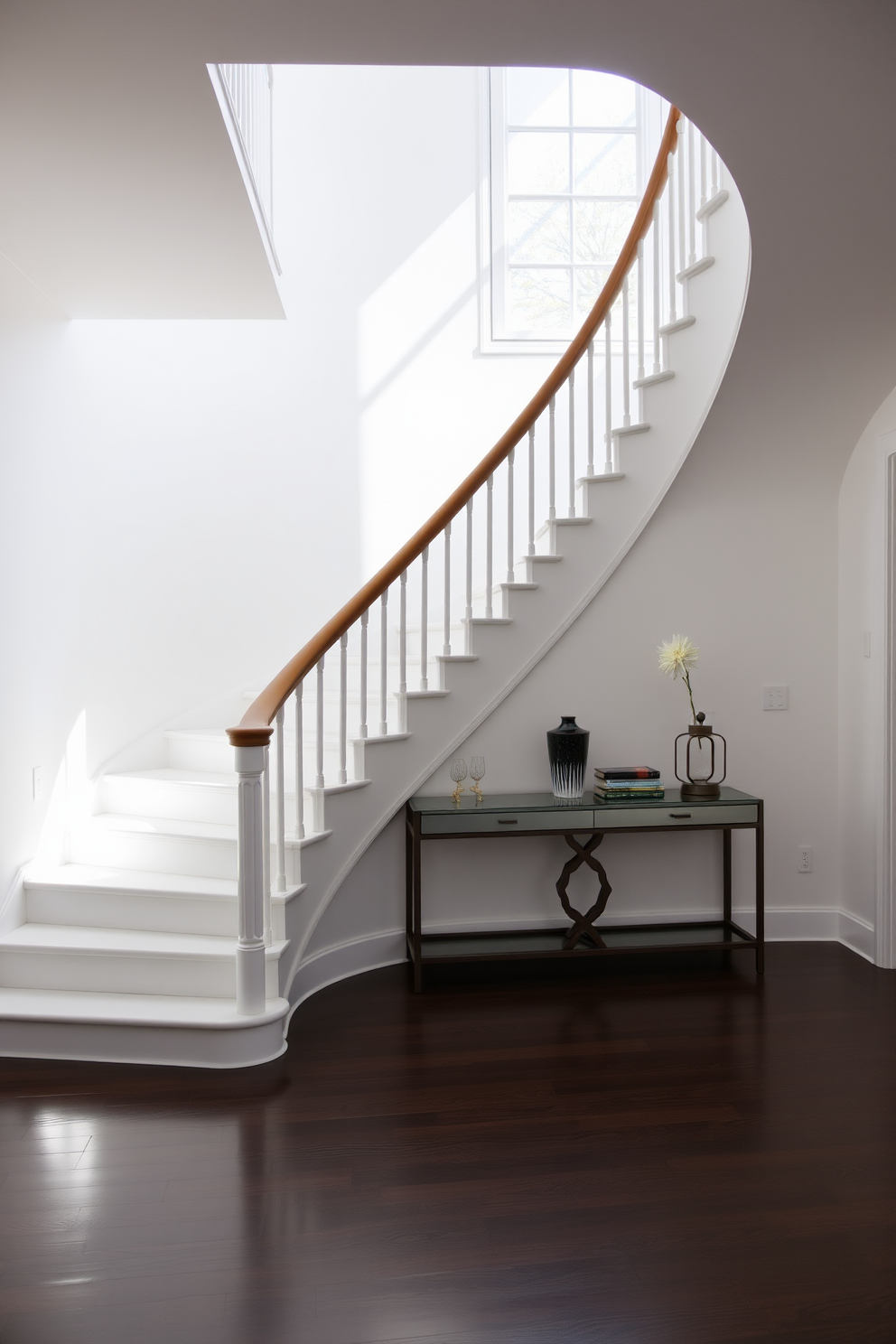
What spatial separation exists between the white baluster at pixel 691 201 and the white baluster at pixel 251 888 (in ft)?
8.43

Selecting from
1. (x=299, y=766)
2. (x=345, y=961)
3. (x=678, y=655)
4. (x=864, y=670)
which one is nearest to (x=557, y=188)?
Result: (x=678, y=655)

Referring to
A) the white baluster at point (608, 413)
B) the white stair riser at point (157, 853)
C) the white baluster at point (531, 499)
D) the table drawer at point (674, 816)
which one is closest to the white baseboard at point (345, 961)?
the white stair riser at point (157, 853)

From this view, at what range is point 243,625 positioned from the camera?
5102 millimetres

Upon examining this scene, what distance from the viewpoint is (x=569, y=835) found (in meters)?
3.89

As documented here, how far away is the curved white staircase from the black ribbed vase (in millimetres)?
317

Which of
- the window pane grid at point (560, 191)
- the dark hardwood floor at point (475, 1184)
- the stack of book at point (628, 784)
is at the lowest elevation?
the dark hardwood floor at point (475, 1184)

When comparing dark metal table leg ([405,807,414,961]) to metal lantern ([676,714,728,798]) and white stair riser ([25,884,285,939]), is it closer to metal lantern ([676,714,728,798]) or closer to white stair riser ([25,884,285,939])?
white stair riser ([25,884,285,939])

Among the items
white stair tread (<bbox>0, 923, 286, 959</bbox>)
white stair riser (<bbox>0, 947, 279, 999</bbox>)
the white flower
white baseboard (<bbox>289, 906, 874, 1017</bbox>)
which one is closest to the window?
the white flower

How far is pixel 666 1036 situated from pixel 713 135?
110 inches

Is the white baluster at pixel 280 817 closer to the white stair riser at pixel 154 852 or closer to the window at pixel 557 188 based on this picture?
the white stair riser at pixel 154 852

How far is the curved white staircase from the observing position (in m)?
3.18

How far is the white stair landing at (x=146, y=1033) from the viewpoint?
3.11 metres

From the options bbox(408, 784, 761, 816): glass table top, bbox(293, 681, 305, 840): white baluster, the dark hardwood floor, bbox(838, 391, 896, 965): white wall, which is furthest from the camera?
bbox(838, 391, 896, 965): white wall

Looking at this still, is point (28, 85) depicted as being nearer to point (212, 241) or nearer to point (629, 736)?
point (212, 241)
